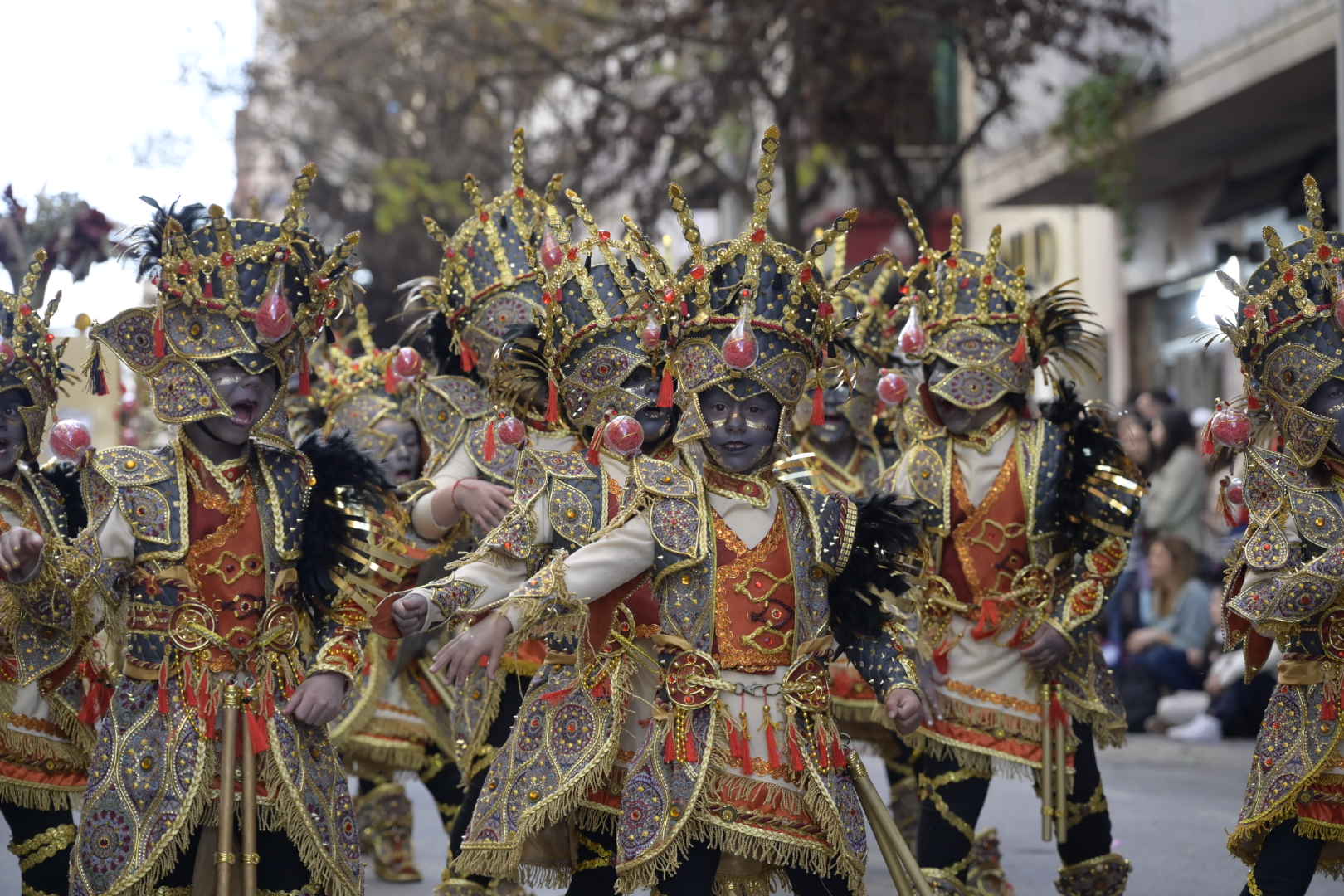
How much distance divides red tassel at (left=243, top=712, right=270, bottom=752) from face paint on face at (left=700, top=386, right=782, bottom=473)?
1531 mm

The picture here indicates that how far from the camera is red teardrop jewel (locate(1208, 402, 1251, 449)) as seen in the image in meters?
6.25

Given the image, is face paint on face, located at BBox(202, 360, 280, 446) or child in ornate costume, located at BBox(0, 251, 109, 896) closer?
face paint on face, located at BBox(202, 360, 280, 446)

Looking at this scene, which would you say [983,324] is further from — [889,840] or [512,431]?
[889,840]

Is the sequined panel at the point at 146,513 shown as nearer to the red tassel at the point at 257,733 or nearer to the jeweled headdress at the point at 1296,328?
the red tassel at the point at 257,733

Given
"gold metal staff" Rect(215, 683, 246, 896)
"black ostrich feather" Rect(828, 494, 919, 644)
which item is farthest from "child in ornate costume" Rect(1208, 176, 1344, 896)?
"gold metal staff" Rect(215, 683, 246, 896)

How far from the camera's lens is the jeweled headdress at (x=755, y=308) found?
227 inches

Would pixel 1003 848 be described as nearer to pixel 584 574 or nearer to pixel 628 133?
pixel 584 574

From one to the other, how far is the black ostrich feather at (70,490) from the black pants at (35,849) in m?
0.96

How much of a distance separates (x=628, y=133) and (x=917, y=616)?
1152 cm

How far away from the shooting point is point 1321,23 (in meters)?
14.8

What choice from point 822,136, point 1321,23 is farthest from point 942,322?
point 822,136

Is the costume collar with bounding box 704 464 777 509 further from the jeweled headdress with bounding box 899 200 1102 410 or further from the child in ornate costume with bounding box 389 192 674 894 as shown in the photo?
the jeweled headdress with bounding box 899 200 1102 410

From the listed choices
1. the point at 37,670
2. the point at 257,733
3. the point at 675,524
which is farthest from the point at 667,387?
the point at 37,670

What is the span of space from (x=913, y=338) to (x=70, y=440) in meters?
3.17
